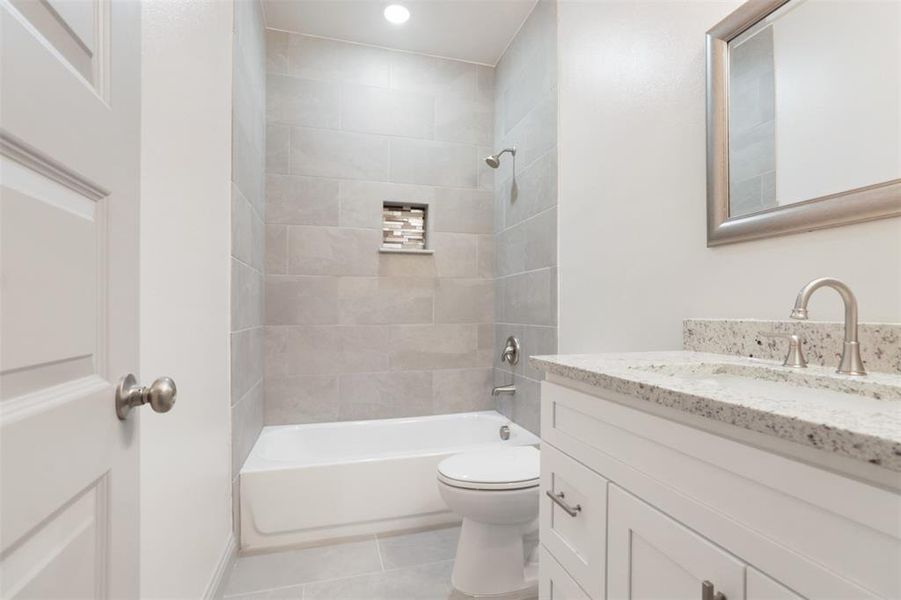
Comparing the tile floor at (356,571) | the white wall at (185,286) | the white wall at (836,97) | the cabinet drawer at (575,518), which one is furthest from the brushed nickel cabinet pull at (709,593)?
the tile floor at (356,571)

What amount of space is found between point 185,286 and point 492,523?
1.32 m

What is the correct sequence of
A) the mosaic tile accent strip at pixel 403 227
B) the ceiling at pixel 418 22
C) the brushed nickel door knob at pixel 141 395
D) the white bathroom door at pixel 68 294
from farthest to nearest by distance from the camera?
the mosaic tile accent strip at pixel 403 227, the ceiling at pixel 418 22, the brushed nickel door knob at pixel 141 395, the white bathroom door at pixel 68 294

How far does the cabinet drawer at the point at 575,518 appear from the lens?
86 cm

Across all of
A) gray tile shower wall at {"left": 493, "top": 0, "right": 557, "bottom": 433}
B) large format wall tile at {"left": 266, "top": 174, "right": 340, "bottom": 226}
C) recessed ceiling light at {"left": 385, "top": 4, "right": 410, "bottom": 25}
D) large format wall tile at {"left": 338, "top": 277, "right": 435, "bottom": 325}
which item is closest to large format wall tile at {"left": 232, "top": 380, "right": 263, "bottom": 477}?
large format wall tile at {"left": 338, "top": 277, "right": 435, "bottom": 325}

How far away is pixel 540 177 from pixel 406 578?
77.3 inches

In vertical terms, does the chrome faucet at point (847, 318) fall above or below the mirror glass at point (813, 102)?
below

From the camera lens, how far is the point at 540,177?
7.34 ft

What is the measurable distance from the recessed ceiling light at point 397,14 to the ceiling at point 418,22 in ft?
0.08

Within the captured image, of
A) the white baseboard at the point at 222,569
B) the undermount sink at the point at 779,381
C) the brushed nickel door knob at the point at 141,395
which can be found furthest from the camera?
the white baseboard at the point at 222,569

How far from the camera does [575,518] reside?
3.12ft

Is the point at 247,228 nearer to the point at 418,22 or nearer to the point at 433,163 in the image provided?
the point at 433,163

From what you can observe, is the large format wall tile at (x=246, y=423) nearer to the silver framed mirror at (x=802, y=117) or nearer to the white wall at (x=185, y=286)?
the white wall at (x=185, y=286)

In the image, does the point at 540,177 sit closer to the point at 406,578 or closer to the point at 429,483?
the point at 429,483

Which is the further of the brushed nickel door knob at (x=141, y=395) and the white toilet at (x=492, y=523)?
the white toilet at (x=492, y=523)
